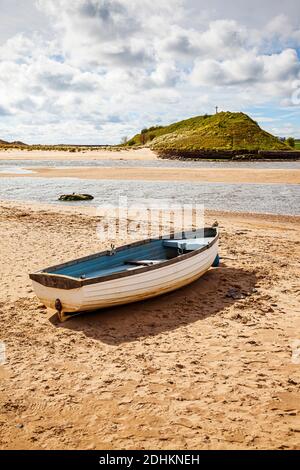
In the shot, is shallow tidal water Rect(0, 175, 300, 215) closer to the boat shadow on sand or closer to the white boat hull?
the boat shadow on sand

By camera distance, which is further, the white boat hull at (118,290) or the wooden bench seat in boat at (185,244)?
the wooden bench seat in boat at (185,244)

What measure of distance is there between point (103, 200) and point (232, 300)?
1827 centimetres

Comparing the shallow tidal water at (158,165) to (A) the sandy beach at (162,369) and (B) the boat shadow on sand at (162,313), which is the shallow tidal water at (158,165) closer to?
(B) the boat shadow on sand at (162,313)

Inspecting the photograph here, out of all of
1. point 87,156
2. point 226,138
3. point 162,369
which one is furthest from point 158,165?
point 162,369

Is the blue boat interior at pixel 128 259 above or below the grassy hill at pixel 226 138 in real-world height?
below

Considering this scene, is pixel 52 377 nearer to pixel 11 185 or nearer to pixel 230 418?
pixel 230 418

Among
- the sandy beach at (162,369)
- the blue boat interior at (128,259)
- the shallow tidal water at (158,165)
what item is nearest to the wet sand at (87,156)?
the shallow tidal water at (158,165)

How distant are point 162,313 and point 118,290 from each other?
1195 mm

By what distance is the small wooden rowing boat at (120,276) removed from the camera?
26.2 feet

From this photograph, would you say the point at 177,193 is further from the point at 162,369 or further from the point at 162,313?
the point at 162,369

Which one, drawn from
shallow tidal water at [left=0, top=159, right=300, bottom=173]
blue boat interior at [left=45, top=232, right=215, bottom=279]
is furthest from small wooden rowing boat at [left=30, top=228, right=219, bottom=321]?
shallow tidal water at [left=0, top=159, right=300, bottom=173]
